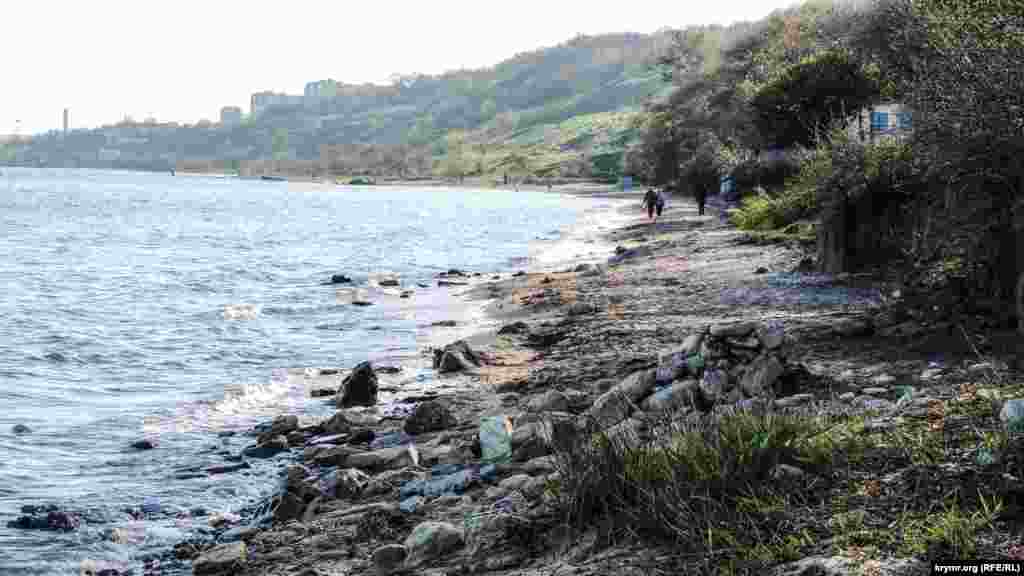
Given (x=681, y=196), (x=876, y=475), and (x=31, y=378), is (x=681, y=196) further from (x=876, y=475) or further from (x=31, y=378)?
(x=876, y=475)

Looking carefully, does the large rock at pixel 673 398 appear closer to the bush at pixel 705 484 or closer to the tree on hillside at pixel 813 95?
the bush at pixel 705 484

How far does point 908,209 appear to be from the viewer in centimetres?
1719

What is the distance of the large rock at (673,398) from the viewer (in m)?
9.16

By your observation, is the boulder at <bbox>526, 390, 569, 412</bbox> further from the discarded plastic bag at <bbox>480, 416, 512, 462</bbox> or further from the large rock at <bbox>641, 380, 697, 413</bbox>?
the large rock at <bbox>641, 380, 697, 413</bbox>

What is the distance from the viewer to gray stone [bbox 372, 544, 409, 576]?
23.0ft

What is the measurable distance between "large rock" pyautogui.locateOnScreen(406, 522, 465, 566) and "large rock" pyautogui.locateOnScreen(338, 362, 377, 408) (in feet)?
23.7

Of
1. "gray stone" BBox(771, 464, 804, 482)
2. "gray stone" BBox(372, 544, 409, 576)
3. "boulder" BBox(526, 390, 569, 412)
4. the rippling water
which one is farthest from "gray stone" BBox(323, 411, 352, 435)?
"gray stone" BBox(771, 464, 804, 482)

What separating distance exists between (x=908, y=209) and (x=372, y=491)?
1106 centimetres

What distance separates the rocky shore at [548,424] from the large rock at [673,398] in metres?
0.02

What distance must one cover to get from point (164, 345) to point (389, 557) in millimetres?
15712

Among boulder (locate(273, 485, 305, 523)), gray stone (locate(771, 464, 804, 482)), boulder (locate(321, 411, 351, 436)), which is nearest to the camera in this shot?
gray stone (locate(771, 464, 804, 482))

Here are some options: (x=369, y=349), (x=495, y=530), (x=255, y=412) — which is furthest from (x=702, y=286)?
(x=495, y=530)

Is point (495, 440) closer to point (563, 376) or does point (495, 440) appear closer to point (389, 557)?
point (389, 557)

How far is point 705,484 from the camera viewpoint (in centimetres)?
582
